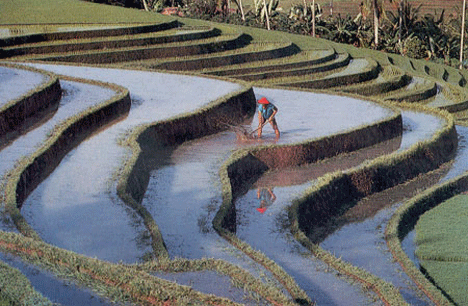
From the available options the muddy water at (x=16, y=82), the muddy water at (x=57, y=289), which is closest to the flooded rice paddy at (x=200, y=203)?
the muddy water at (x=16, y=82)

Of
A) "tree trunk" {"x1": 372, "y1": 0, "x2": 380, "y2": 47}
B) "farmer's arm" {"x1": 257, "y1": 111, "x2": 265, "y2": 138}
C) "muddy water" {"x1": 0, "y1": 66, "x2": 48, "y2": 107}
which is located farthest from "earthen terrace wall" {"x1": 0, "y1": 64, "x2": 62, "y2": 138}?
"tree trunk" {"x1": 372, "y1": 0, "x2": 380, "y2": 47}

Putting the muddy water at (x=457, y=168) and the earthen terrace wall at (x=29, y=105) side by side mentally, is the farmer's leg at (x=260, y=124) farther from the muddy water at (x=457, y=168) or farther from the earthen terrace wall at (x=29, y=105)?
→ the earthen terrace wall at (x=29, y=105)

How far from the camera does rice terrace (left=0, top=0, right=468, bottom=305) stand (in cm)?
667

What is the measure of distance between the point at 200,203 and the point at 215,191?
49 centimetres

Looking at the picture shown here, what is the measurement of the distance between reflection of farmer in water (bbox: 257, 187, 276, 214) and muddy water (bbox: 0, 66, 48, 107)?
3980mm

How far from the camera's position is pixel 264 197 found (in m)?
11.0

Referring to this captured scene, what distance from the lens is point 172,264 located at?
697 centimetres

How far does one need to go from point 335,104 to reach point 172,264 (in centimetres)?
981

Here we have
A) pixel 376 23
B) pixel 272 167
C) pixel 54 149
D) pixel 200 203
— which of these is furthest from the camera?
pixel 376 23

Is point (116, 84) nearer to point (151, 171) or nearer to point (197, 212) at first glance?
point (151, 171)

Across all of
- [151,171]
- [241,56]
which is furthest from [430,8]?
[151,171]

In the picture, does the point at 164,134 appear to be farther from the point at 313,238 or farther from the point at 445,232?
the point at 445,232

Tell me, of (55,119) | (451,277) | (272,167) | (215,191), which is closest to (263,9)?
(55,119)

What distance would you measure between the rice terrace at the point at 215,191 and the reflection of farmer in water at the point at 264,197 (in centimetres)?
9
